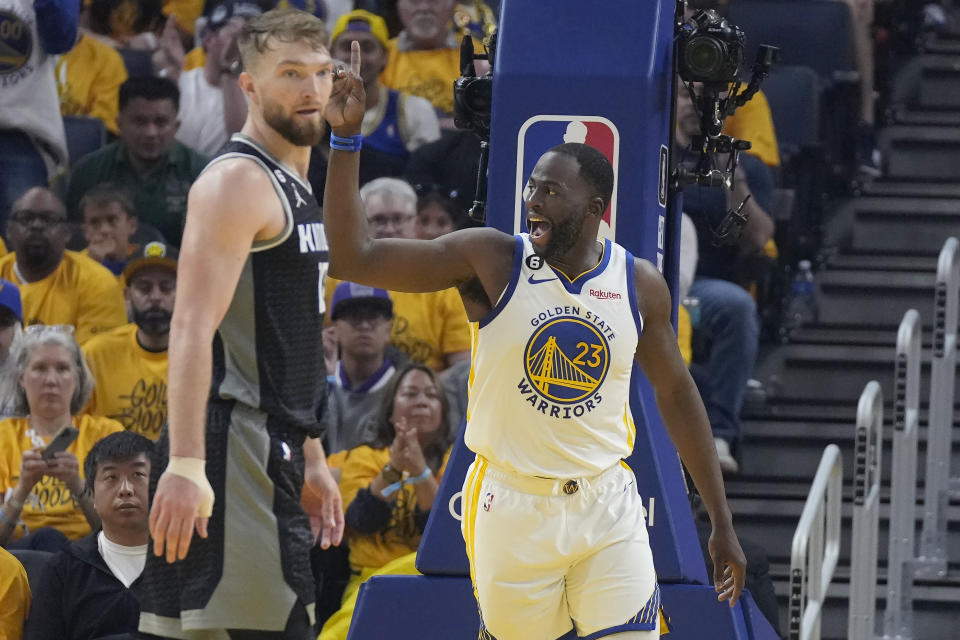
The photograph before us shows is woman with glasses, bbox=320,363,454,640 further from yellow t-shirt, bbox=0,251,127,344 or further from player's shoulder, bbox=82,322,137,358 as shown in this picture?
yellow t-shirt, bbox=0,251,127,344

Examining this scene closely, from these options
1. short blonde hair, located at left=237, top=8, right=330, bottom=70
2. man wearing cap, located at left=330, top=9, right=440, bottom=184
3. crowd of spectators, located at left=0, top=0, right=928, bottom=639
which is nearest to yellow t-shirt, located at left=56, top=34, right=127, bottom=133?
crowd of spectators, located at left=0, top=0, right=928, bottom=639

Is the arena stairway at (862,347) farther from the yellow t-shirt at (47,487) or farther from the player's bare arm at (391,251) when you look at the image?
the player's bare arm at (391,251)

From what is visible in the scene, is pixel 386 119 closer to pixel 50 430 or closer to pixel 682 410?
pixel 50 430

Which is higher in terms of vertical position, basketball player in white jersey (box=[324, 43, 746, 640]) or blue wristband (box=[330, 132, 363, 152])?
blue wristband (box=[330, 132, 363, 152])

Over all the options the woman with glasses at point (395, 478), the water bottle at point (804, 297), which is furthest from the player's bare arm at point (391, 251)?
the water bottle at point (804, 297)

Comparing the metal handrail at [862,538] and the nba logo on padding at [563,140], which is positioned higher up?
the nba logo on padding at [563,140]

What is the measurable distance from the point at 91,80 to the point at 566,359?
20.6 feet

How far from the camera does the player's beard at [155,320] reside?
7.28 meters

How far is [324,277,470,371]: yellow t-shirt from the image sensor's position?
7773mm

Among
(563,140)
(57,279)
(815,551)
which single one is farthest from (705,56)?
(57,279)

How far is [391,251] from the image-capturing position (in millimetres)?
4031

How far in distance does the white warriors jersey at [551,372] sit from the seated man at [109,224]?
4.40m

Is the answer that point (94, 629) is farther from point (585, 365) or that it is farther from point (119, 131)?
point (119, 131)

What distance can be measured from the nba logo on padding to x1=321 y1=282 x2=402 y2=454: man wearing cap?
2.37 m
